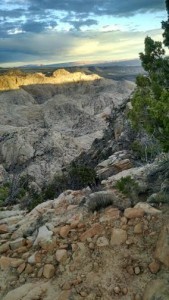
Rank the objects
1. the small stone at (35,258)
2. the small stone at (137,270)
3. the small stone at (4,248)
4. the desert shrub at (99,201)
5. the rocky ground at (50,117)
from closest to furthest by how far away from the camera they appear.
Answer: the small stone at (137,270) → the small stone at (35,258) → the small stone at (4,248) → the desert shrub at (99,201) → the rocky ground at (50,117)

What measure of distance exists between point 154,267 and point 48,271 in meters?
1.68

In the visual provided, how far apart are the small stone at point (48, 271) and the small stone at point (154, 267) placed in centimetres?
154

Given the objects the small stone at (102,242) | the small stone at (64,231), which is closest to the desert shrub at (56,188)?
the small stone at (64,231)

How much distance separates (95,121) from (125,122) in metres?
24.6

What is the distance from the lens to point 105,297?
550cm

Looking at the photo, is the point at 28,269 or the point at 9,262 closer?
the point at 28,269

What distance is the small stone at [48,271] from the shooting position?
6090 millimetres

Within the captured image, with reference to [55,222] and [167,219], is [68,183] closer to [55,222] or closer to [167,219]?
[55,222]

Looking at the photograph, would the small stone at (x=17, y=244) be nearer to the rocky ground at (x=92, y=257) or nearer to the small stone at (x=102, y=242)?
the rocky ground at (x=92, y=257)

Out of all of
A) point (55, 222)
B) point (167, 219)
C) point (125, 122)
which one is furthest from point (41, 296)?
point (125, 122)

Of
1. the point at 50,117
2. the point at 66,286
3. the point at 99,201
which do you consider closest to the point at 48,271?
the point at 66,286

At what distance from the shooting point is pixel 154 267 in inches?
225

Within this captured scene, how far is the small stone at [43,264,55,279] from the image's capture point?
6090 mm

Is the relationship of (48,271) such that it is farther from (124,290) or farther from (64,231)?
(124,290)
